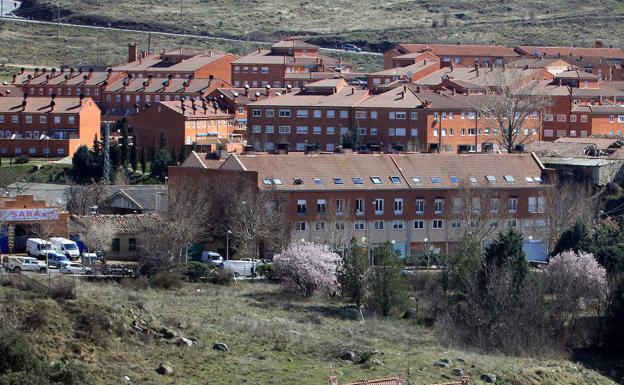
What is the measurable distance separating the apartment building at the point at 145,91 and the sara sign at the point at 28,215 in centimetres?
4176

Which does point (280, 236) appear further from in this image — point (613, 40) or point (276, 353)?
point (613, 40)

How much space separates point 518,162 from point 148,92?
133 feet

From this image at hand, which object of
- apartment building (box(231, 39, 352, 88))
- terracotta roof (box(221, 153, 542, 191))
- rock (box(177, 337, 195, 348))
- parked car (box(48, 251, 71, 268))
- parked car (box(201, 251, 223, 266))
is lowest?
rock (box(177, 337, 195, 348))

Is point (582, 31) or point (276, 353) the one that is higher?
point (582, 31)

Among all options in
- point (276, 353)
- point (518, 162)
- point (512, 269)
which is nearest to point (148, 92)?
point (518, 162)

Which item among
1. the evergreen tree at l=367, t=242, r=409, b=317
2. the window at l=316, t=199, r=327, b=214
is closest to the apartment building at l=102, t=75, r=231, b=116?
the window at l=316, t=199, r=327, b=214

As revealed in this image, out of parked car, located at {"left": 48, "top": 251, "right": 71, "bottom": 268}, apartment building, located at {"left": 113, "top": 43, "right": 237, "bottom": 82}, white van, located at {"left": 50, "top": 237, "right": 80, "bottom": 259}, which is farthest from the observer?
apartment building, located at {"left": 113, "top": 43, "right": 237, "bottom": 82}

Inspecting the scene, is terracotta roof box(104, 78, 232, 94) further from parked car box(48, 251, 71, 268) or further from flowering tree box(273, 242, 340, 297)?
flowering tree box(273, 242, 340, 297)

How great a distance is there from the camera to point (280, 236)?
52750 mm

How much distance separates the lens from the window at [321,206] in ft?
179

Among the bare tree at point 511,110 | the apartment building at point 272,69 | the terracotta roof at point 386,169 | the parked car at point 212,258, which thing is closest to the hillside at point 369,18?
the apartment building at point 272,69

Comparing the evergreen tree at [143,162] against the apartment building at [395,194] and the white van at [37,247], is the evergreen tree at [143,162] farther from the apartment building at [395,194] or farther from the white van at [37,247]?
the white van at [37,247]

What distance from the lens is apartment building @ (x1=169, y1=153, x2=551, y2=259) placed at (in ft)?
179

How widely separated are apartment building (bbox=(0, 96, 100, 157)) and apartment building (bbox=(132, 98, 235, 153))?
2.46 metres
